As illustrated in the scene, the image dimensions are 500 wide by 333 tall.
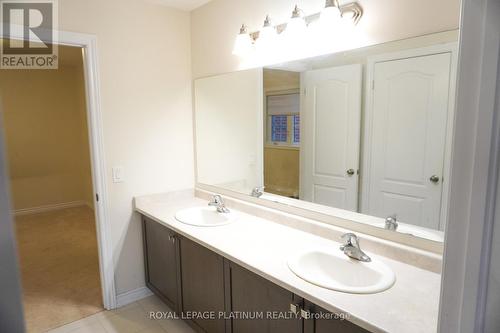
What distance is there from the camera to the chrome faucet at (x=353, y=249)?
1.58m

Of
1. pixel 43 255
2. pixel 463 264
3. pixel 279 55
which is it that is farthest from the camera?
pixel 43 255

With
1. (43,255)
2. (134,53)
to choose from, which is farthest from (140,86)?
(43,255)

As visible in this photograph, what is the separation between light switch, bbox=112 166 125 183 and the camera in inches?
100

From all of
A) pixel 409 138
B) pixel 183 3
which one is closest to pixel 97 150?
pixel 183 3

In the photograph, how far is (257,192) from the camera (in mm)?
2467

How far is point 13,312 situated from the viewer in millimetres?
369

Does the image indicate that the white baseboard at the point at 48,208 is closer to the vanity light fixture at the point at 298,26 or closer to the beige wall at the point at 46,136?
the beige wall at the point at 46,136

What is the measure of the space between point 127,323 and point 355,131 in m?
2.15

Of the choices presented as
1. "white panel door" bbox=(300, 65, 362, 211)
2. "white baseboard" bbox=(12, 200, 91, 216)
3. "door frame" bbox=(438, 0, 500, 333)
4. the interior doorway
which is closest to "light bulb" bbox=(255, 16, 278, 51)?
"white panel door" bbox=(300, 65, 362, 211)

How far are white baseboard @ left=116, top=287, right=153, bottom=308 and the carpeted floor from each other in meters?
0.16

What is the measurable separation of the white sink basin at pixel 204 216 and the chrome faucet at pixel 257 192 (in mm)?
217

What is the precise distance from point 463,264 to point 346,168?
1.28 meters

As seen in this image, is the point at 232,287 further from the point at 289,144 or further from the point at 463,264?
the point at 463,264

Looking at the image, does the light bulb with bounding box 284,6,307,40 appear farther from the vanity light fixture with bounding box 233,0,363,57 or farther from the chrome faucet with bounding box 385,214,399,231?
the chrome faucet with bounding box 385,214,399,231
